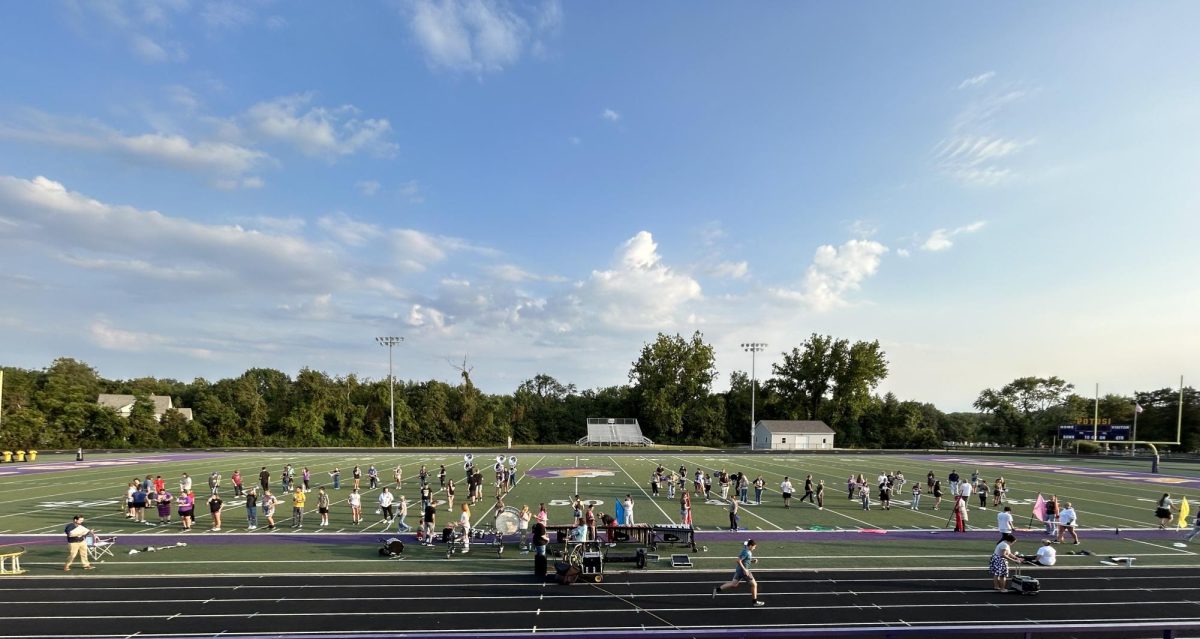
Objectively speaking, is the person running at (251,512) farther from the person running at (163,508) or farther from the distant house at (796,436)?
the distant house at (796,436)

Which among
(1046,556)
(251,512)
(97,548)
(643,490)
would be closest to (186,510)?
(251,512)

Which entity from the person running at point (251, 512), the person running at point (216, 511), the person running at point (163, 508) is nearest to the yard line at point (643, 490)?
the person running at point (251, 512)

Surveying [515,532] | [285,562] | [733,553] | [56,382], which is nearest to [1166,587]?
[733,553]

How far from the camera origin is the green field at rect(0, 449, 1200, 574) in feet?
56.1

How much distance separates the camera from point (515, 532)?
18.9 meters

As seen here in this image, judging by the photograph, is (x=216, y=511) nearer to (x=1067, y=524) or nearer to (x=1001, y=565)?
(x=1001, y=565)

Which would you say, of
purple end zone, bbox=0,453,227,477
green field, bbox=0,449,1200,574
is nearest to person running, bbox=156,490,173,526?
green field, bbox=0,449,1200,574

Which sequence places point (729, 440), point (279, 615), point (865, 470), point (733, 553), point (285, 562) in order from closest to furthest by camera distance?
point (279, 615), point (285, 562), point (733, 553), point (865, 470), point (729, 440)

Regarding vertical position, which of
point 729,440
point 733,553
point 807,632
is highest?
point 807,632

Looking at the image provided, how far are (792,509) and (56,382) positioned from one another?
82037 millimetres

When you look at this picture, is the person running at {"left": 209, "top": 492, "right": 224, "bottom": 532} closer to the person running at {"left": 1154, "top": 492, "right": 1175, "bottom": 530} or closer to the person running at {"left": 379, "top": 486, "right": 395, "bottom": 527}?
the person running at {"left": 379, "top": 486, "right": 395, "bottom": 527}

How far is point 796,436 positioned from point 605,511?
5411cm

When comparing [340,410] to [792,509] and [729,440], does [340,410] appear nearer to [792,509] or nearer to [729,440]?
[729,440]

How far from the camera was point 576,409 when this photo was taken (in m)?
90.2
